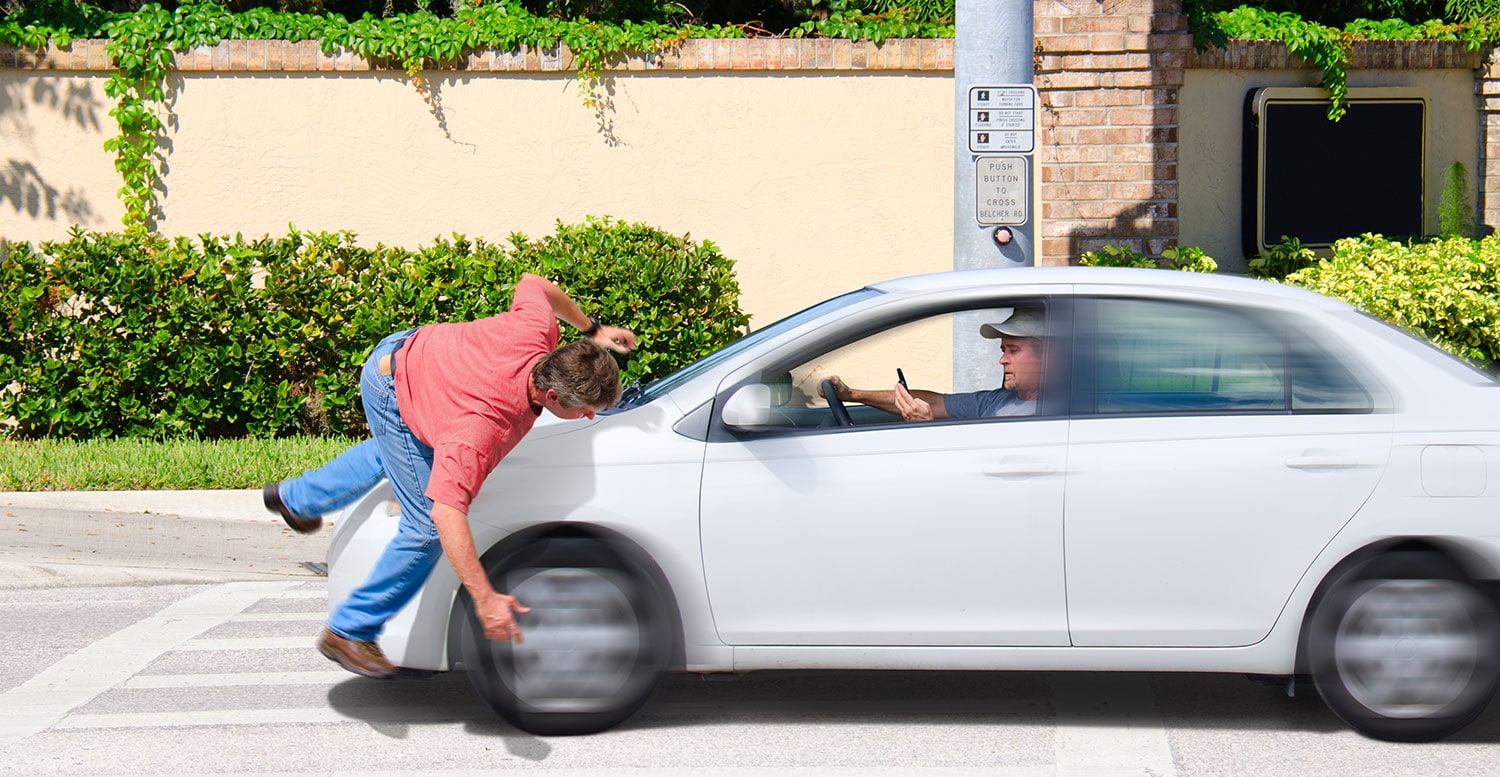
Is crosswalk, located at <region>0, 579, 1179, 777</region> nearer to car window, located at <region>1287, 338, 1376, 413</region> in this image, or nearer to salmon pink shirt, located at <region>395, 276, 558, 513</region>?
salmon pink shirt, located at <region>395, 276, 558, 513</region>

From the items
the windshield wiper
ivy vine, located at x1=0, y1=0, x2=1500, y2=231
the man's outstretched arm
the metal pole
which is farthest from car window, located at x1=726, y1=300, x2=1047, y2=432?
ivy vine, located at x1=0, y1=0, x2=1500, y2=231

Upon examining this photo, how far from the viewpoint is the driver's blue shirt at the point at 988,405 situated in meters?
5.06

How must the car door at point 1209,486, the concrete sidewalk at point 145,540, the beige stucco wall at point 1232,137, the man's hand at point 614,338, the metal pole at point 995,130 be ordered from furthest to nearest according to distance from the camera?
the beige stucco wall at point 1232,137 < the metal pole at point 995,130 < the concrete sidewalk at point 145,540 < the man's hand at point 614,338 < the car door at point 1209,486

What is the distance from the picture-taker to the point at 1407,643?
4.89m

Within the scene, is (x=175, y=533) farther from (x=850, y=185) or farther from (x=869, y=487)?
(x=850, y=185)

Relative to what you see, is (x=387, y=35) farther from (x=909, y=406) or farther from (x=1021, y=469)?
(x=1021, y=469)

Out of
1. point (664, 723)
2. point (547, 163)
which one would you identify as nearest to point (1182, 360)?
point (664, 723)

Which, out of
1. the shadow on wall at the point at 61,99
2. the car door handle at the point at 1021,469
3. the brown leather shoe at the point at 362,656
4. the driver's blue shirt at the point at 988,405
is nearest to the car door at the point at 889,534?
the car door handle at the point at 1021,469

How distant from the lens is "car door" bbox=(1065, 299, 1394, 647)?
190 inches

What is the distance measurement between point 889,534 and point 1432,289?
20.3 ft

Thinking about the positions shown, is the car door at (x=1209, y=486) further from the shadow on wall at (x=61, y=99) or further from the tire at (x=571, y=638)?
the shadow on wall at (x=61, y=99)

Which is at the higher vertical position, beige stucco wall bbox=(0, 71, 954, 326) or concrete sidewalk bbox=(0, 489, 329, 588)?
beige stucco wall bbox=(0, 71, 954, 326)

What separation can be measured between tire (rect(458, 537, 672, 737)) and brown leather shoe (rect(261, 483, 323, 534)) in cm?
107

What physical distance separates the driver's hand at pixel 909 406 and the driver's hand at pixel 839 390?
16 cm
